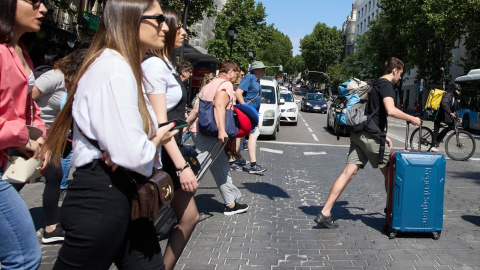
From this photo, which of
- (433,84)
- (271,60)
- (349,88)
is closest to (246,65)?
(433,84)

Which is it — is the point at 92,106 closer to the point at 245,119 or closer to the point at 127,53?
the point at 127,53

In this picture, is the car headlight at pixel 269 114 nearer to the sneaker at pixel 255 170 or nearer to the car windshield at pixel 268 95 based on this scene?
the car windshield at pixel 268 95

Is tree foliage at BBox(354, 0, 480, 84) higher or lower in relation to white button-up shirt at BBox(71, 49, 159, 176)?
higher

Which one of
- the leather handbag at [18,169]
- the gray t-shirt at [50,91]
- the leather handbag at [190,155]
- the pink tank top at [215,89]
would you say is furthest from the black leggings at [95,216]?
the pink tank top at [215,89]

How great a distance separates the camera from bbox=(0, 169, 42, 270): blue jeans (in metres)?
2.22

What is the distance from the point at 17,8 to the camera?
2561mm

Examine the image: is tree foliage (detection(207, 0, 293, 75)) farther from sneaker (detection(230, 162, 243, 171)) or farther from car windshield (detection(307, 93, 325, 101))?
sneaker (detection(230, 162, 243, 171))

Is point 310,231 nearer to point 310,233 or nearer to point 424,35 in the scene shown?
point 310,233

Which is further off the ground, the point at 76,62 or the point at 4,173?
the point at 76,62

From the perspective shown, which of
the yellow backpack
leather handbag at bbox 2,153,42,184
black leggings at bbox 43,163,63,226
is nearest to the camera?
leather handbag at bbox 2,153,42,184

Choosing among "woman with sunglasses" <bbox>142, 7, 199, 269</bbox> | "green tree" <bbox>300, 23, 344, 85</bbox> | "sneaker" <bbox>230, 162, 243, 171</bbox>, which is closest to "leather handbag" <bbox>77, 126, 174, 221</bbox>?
"woman with sunglasses" <bbox>142, 7, 199, 269</bbox>

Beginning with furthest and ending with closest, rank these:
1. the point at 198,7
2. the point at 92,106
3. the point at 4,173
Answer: the point at 198,7, the point at 4,173, the point at 92,106

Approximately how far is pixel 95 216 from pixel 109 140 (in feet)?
1.03

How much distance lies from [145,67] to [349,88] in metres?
3.09
